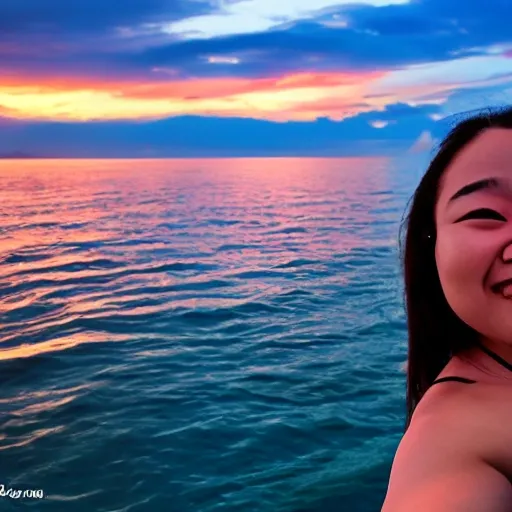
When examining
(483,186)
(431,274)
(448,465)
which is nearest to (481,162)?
(483,186)

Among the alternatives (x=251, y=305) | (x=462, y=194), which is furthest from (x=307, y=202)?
(x=462, y=194)

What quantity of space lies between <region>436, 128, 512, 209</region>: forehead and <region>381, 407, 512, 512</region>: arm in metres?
0.49

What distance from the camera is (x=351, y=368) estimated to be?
8031mm

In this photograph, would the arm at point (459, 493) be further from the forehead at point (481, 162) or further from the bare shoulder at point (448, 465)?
the forehead at point (481, 162)

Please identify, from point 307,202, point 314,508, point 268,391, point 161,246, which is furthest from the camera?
point 307,202

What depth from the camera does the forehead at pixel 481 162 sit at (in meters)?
1.52

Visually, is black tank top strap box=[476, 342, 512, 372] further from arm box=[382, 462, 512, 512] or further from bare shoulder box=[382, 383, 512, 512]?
arm box=[382, 462, 512, 512]

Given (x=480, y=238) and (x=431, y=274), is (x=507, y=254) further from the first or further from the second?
(x=431, y=274)

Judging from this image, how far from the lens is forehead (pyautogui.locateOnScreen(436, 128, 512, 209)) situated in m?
1.52

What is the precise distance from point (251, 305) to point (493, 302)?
10.1 meters

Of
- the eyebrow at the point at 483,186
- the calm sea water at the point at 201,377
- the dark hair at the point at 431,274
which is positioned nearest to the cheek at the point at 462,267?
the eyebrow at the point at 483,186

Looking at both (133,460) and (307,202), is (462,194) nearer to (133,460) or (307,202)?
(133,460)

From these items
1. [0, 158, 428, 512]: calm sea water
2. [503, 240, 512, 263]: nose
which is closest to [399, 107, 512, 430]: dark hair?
[503, 240, 512, 263]: nose

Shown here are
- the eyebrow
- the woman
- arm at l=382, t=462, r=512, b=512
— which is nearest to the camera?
arm at l=382, t=462, r=512, b=512
